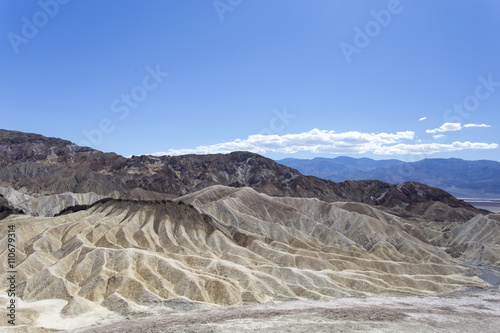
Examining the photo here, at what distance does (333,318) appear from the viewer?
45250 millimetres

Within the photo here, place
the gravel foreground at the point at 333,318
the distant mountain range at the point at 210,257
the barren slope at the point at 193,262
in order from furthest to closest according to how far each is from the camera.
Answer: the distant mountain range at the point at 210,257
the barren slope at the point at 193,262
the gravel foreground at the point at 333,318

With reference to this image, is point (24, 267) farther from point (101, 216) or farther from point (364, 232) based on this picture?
point (364, 232)

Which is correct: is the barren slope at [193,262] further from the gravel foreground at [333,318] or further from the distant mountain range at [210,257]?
the gravel foreground at [333,318]

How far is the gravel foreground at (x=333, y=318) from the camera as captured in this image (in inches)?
1615

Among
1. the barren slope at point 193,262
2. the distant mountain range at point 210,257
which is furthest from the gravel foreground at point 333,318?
the barren slope at point 193,262

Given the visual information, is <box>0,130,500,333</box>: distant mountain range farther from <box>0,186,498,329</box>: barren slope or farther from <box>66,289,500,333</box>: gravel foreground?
<box>66,289,500,333</box>: gravel foreground

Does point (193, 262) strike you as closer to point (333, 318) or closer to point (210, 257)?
point (210, 257)

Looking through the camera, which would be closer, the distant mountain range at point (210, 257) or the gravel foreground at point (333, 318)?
the gravel foreground at point (333, 318)

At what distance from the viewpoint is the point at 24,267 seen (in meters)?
65.6

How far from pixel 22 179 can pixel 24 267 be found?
151 metres

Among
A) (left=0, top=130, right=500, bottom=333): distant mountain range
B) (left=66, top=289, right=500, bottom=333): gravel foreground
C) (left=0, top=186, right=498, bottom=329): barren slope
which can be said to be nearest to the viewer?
(left=66, top=289, right=500, bottom=333): gravel foreground

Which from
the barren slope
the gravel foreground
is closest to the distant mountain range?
the barren slope

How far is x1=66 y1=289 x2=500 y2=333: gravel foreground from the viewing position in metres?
41.0

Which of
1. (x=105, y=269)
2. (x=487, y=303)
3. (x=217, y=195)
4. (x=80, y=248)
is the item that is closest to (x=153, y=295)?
(x=105, y=269)
